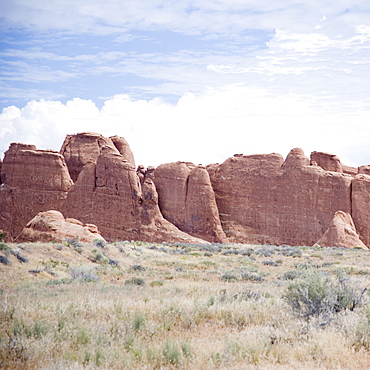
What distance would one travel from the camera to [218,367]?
21.4 ft

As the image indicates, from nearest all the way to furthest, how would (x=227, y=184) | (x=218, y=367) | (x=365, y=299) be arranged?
(x=218, y=367) → (x=365, y=299) → (x=227, y=184)

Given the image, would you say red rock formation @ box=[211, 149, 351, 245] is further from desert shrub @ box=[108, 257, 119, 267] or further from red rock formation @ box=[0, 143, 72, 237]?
desert shrub @ box=[108, 257, 119, 267]

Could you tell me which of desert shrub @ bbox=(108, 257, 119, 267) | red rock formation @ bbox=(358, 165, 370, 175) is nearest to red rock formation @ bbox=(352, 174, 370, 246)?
red rock formation @ bbox=(358, 165, 370, 175)

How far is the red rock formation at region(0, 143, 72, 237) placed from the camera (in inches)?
1914

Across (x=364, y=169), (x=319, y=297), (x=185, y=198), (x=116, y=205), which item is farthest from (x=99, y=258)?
(x=364, y=169)

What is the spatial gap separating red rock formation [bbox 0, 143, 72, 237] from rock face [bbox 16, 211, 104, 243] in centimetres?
1837

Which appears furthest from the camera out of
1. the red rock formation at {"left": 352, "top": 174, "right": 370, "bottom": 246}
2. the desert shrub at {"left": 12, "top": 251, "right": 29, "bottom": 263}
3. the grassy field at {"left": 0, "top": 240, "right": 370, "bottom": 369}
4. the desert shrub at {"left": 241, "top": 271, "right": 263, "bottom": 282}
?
the red rock formation at {"left": 352, "top": 174, "right": 370, "bottom": 246}

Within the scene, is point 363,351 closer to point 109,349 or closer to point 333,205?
point 109,349

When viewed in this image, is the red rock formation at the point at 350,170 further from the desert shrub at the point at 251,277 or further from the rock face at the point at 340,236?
the desert shrub at the point at 251,277

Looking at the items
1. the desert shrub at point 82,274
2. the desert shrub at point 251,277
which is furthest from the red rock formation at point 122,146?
the desert shrub at point 251,277

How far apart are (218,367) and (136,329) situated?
80.0 inches

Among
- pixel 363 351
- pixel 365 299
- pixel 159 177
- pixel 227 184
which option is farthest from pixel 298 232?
pixel 363 351

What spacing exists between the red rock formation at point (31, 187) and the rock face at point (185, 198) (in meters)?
0.10

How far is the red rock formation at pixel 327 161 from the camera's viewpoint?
52.8m
